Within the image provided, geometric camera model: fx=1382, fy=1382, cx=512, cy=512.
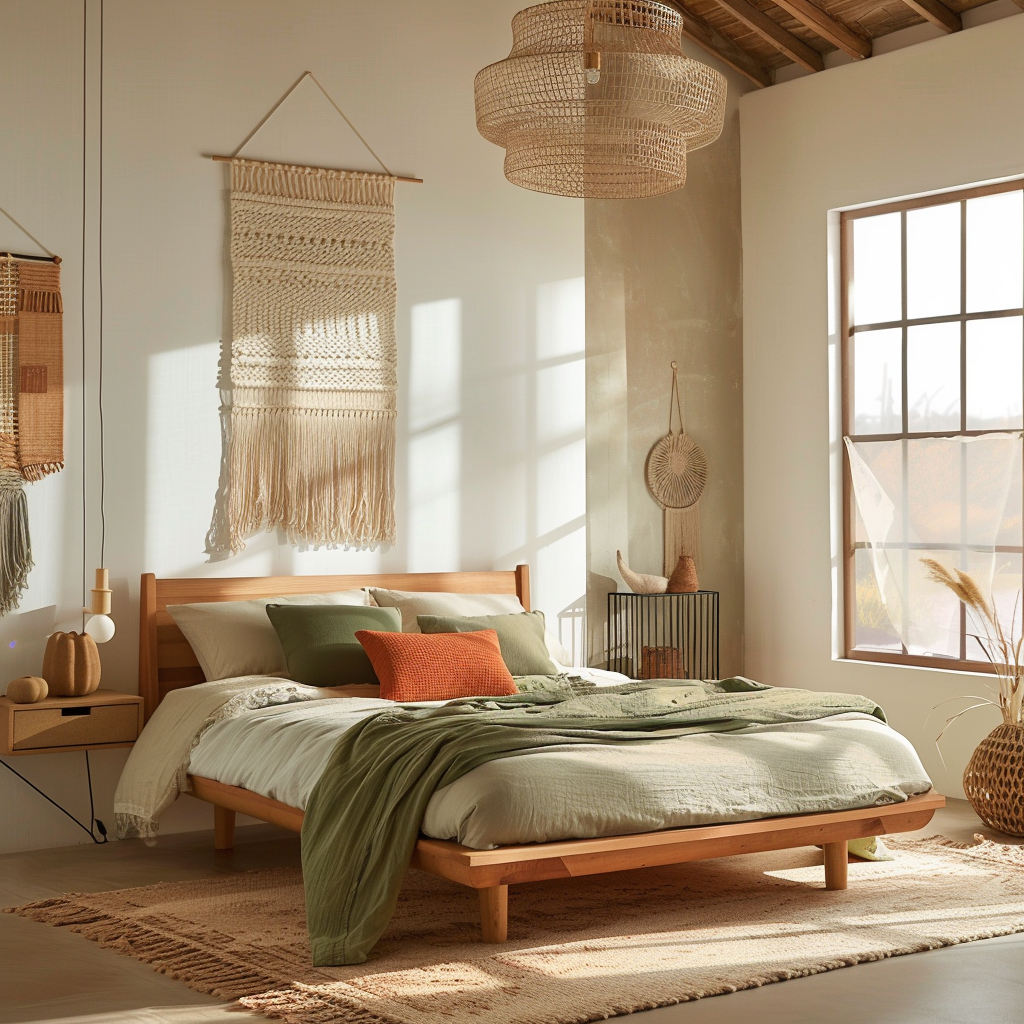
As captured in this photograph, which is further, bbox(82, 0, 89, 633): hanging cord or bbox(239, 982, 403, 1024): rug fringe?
bbox(82, 0, 89, 633): hanging cord

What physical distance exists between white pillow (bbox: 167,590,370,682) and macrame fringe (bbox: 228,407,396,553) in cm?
36

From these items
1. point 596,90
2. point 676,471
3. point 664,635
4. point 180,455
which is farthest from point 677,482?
point 596,90

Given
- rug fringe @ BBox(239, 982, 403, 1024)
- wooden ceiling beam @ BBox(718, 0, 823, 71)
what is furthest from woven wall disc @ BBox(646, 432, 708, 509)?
rug fringe @ BBox(239, 982, 403, 1024)

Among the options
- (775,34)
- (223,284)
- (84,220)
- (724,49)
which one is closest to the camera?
(84,220)

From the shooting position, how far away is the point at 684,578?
21.2 ft

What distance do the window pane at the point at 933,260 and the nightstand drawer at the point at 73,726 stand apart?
378 centimetres

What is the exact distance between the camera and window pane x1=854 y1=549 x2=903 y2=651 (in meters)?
6.32

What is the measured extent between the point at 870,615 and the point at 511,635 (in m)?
1.97

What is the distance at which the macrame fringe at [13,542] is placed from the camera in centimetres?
498

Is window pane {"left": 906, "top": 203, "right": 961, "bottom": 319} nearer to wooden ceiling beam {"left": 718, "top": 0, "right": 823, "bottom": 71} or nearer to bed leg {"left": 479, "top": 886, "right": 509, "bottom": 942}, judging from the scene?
wooden ceiling beam {"left": 718, "top": 0, "right": 823, "bottom": 71}

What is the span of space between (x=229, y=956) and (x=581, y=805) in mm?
986

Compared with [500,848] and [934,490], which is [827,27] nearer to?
[934,490]

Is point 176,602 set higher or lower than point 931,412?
lower

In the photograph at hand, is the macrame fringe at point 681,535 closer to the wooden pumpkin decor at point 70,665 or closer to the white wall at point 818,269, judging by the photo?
the white wall at point 818,269
